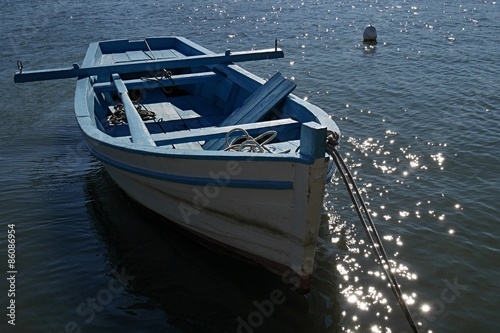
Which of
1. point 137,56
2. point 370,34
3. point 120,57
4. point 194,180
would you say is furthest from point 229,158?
point 370,34

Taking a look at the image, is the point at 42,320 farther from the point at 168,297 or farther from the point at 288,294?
the point at 288,294

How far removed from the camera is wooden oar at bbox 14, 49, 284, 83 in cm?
933

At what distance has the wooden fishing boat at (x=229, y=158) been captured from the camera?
17.8 ft

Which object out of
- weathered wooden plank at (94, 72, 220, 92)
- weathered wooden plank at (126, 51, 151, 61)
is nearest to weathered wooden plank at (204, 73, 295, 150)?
weathered wooden plank at (94, 72, 220, 92)

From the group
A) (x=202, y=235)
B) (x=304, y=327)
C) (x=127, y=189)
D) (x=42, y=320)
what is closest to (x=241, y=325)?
(x=304, y=327)

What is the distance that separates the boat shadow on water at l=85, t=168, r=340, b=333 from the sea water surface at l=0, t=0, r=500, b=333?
0.07 feet

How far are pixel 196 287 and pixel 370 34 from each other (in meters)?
16.0

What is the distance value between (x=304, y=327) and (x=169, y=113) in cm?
587

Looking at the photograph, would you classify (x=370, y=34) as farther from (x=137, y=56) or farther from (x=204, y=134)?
(x=204, y=134)

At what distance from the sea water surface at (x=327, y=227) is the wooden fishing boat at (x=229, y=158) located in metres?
0.63

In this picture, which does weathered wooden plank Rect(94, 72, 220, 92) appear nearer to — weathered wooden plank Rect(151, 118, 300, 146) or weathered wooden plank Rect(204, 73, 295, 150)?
weathered wooden plank Rect(204, 73, 295, 150)

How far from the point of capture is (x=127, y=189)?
8.00 m

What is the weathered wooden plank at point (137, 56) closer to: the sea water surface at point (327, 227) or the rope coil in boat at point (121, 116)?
the sea water surface at point (327, 227)

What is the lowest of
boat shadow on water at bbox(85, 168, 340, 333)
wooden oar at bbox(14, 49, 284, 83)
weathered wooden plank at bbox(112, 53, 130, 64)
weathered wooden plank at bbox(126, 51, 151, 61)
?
boat shadow on water at bbox(85, 168, 340, 333)
